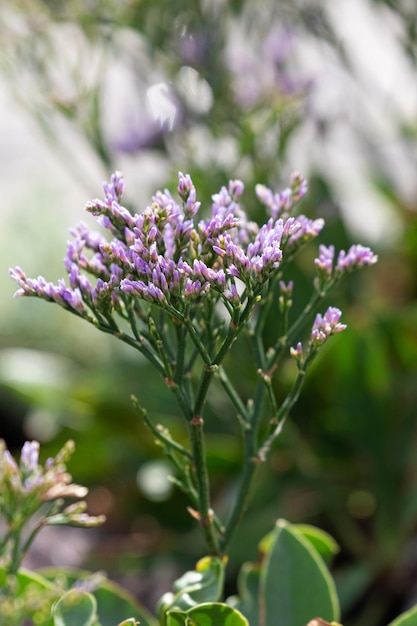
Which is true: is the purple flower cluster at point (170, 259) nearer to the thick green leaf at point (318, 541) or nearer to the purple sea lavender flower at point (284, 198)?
the purple sea lavender flower at point (284, 198)

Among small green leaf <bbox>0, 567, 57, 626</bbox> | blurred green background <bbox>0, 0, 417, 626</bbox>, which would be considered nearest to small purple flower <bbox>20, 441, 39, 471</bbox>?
small green leaf <bbox>0, 567, 57, 626</bbox>

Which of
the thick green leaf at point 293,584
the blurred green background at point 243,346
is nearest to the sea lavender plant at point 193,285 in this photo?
the thick green leaf at point 293,584

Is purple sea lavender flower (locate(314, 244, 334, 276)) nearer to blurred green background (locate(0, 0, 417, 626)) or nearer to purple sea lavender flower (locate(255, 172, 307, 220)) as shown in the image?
purple sea lavender flower (locate(255, 172, 307, 220))

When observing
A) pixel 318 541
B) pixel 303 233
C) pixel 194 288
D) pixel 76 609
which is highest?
pixel 303 233

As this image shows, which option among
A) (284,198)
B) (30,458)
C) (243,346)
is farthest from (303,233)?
(243,346)

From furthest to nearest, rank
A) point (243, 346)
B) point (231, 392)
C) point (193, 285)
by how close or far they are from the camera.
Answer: point (243, 346), point (231, 392), point (193, 285)

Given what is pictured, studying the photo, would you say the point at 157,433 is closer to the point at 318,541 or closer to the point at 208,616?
the point at 208,616

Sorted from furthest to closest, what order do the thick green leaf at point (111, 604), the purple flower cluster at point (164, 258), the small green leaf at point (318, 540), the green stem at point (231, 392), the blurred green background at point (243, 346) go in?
the blurred green background at point (243, 346) < the small green leaf at point (318, 540) < the thick green leaf at point (111, 604) < the green stem at point (231, 392) < the purple flower cluster at point (164, 258)
